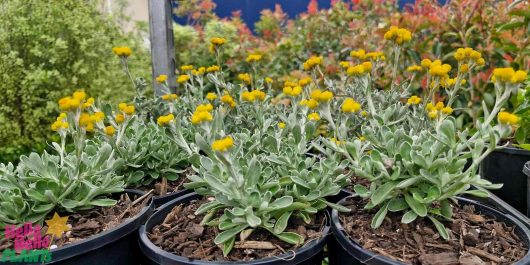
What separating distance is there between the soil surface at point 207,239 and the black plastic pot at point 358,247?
6cm

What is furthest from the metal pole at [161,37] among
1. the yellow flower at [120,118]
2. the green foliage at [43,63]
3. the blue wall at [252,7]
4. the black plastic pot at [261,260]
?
the blue wall at [252,7]

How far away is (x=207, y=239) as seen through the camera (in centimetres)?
135

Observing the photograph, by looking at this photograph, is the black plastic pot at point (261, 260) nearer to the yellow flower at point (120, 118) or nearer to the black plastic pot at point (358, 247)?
the black plastic pot at point (358, 247)

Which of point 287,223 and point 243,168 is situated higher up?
point 243,168

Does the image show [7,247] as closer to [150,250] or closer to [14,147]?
[150,250]

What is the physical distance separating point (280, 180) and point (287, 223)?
5.4 inches

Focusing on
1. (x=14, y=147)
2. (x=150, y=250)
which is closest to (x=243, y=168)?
(x=150, y=250)

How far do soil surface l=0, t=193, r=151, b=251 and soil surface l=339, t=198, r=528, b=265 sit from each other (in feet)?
2.41

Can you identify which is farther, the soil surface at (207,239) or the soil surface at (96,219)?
the soil surface at (96,219)

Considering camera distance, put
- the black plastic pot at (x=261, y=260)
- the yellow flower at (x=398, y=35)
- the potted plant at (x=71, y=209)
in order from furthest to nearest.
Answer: the yellow flower at (x=398, y=35) → the potted plant at (x=71, y=209) → the black plastic pot at (x=261, y=260)

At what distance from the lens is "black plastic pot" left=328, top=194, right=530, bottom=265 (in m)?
1.14

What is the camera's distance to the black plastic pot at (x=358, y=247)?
114cm

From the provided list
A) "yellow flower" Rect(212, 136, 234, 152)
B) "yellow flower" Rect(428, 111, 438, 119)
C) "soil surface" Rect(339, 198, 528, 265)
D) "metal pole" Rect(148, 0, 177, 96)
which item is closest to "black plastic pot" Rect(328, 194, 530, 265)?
"soil surface" Rect(339, 198, 528, 265)

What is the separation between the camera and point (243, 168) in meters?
1.38
